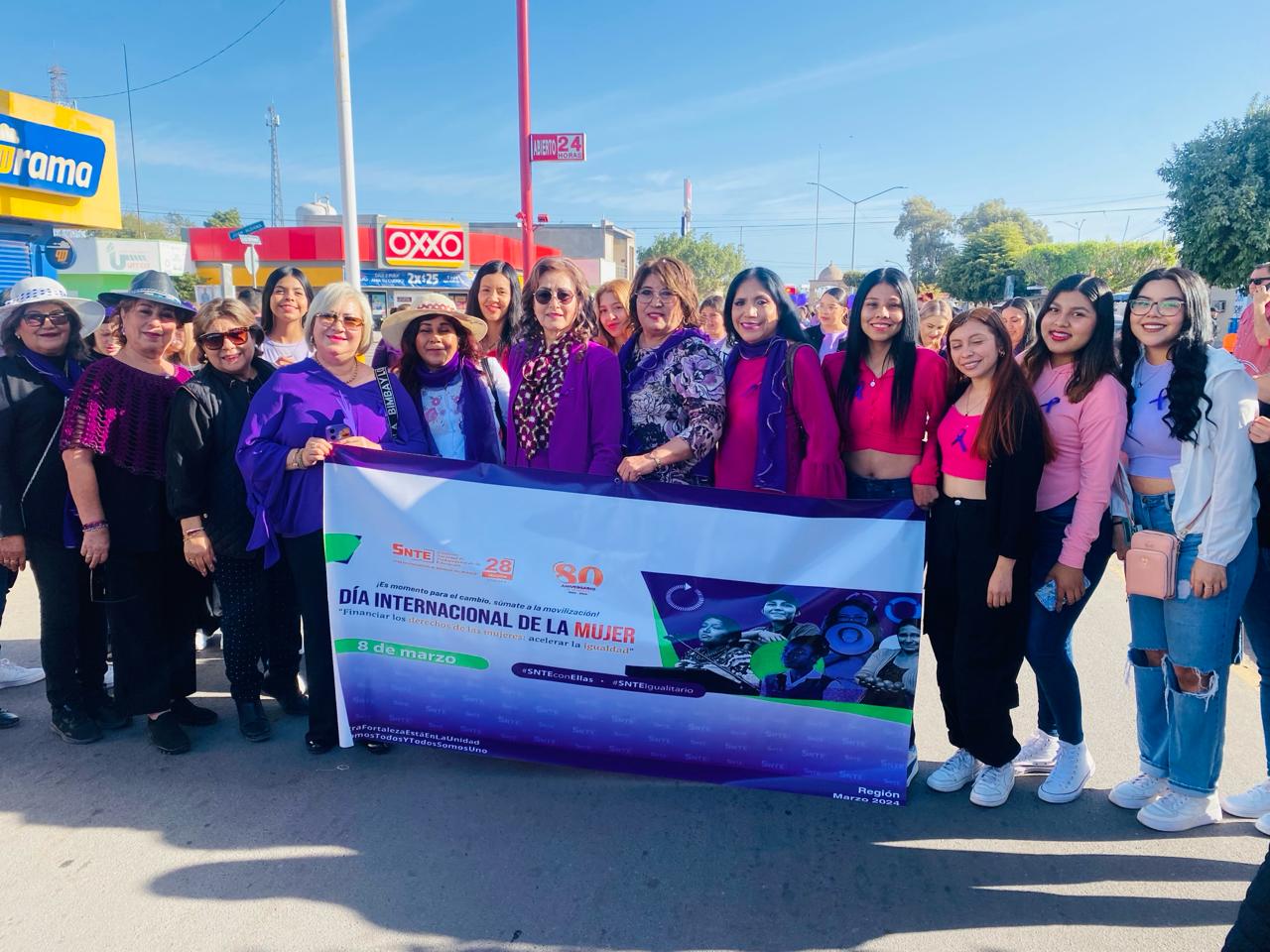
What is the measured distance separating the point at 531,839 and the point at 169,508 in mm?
2027

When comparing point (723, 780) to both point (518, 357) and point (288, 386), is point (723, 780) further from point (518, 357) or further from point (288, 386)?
point (288, 386)

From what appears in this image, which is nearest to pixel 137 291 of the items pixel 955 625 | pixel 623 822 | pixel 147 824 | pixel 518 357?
pixel 518 357

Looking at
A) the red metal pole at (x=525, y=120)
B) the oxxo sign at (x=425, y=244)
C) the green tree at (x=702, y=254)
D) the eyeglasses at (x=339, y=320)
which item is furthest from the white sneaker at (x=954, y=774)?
the green tree at (x=702, y=254)

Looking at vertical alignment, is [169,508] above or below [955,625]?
above

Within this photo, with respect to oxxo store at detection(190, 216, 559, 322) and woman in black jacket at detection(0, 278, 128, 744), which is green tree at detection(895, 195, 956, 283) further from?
woman in black jacket at detection(0, 278, 128, 744)

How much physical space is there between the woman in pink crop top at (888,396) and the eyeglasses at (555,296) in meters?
1.20

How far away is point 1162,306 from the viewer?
293 cm

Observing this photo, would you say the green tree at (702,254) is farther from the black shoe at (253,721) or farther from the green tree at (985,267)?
the black shoe at (253,721)

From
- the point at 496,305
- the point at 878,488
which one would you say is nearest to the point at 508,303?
the point at 496,305

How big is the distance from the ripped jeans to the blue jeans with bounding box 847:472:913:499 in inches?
32.2

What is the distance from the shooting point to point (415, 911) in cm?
255

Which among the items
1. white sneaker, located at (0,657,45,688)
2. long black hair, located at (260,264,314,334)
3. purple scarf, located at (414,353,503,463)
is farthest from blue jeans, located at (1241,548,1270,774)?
white sneaker, located at (0,657,45,688)

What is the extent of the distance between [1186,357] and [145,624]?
4.29 metres

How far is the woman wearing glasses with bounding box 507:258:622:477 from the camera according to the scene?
Result: 347cm
